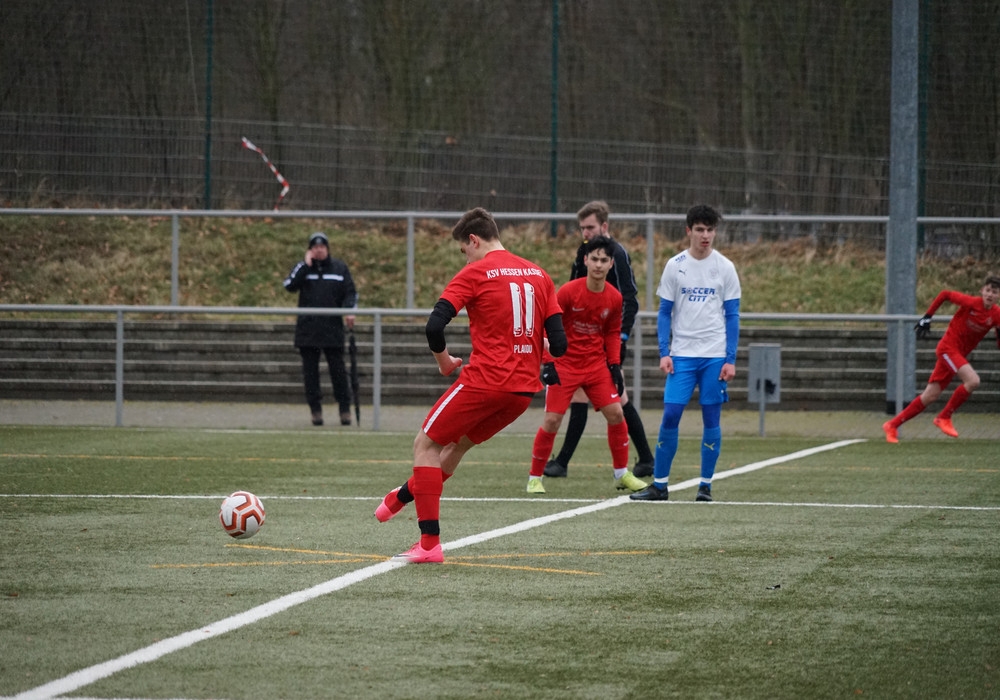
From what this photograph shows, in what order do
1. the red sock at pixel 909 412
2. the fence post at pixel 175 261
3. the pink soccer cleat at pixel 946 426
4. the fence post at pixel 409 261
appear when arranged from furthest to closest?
the fence post at pixel 175 261 → the fence post at pixel 409 261 → the pink soccer cleat at pixel 946 426 → the red sock at pixel 909 412

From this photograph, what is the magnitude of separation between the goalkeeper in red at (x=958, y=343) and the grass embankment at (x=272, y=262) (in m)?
5.64

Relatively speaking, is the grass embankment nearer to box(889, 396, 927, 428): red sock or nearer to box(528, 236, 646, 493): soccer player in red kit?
box(889, 396, 927, 428): red sock

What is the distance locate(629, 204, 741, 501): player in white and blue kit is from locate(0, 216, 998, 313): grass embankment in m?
10.1

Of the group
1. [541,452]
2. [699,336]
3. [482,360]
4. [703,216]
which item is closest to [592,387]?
[541,452]

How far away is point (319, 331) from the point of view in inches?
603

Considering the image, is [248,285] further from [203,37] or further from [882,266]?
[882,266]

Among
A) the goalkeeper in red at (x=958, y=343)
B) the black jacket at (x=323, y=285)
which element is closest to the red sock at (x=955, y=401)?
the goalkeeper in red at (x=958, y=343)

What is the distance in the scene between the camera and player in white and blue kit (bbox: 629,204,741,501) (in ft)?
29.8

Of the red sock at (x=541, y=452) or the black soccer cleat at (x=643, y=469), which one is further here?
the black soccer cleat at (x=643, y=469)

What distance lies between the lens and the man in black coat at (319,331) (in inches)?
603

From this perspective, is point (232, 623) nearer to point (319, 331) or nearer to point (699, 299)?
point (699, 299)

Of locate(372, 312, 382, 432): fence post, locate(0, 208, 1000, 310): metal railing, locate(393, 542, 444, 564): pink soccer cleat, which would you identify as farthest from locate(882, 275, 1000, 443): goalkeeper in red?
locate(393, 542, 444, 564): pink soccer cleat

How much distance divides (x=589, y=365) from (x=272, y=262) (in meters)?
12.1

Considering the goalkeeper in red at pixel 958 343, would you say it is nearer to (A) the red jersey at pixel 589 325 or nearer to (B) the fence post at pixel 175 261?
(A) the red jersey at pixel 589 325
